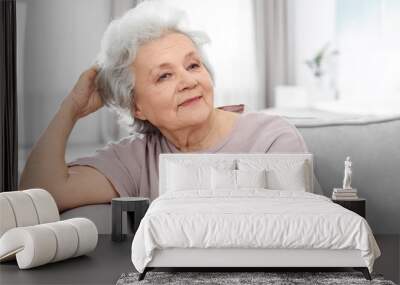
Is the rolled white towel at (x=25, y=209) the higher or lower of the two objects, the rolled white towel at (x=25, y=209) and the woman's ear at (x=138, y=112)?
the lower

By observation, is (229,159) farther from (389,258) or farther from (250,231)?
(250,231)

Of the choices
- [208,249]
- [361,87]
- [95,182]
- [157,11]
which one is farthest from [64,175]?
[361,87]

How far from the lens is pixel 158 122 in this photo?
240 inches

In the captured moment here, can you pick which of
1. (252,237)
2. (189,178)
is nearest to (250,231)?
(252,237)

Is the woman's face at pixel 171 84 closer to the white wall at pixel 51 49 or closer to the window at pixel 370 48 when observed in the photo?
the white wall at pixel 51 49

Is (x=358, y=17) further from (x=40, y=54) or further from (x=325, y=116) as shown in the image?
(x=40, y=54)

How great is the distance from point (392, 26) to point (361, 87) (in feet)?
2.18

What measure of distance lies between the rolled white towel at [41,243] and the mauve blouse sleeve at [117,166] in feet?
3.53

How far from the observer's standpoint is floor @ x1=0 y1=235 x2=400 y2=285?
4.48 meters

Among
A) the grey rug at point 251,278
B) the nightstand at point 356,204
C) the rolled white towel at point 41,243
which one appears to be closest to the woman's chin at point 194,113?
the nightstand at point 356,204

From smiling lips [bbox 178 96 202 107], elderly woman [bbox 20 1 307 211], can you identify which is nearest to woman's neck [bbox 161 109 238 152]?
elderly woman [bbox 20 1 307 211]

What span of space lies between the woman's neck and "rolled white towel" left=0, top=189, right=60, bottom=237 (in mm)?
1219

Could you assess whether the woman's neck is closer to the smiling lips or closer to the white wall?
the smiling lips

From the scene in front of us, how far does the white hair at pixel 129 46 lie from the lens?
19.9 ft
